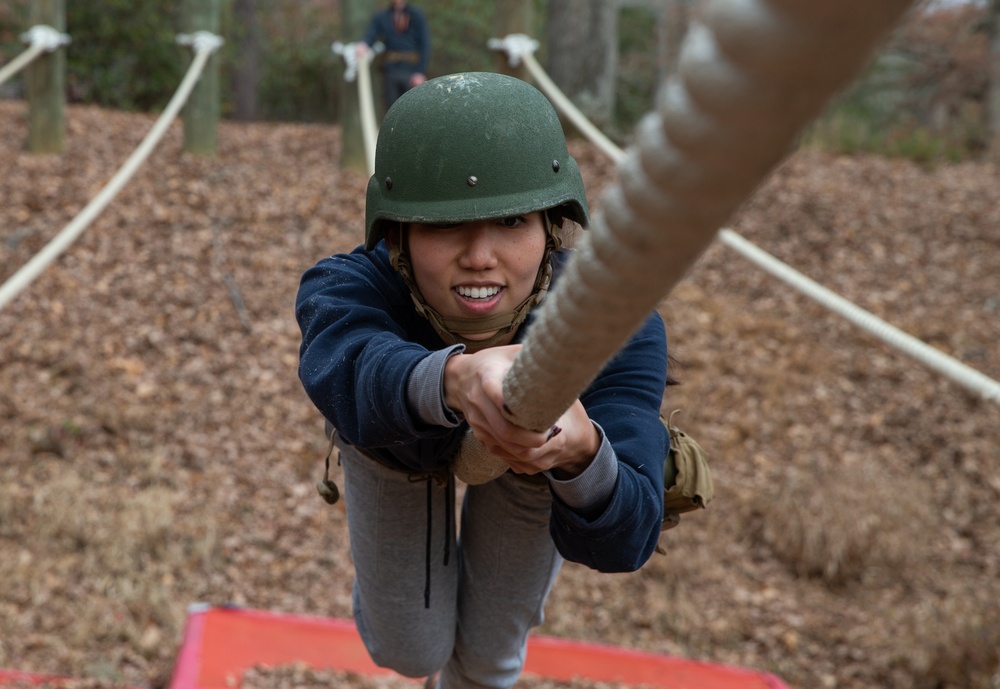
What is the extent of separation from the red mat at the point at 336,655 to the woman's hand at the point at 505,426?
246 centimetres

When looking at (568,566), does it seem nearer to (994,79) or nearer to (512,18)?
(512,18)

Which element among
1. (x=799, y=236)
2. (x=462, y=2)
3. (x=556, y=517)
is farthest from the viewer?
(x=462, y=2)

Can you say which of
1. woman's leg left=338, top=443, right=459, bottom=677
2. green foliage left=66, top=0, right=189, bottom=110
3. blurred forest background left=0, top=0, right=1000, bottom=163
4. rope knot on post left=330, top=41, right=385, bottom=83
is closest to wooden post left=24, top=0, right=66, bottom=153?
blurred forest background left=0, top=0, right=1000, bottom=163

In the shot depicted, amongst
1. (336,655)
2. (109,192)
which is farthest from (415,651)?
(109,192)

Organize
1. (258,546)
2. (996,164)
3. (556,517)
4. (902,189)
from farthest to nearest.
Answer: (996,164), (902,189), (258,546), (556,517)

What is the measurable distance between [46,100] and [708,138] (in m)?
7.74

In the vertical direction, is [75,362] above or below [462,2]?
below

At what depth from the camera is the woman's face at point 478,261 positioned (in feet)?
5.82

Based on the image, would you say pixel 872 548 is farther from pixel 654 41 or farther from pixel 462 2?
pixel 654 41

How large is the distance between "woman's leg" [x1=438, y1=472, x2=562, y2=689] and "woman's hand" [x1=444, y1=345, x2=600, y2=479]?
1.99 feet

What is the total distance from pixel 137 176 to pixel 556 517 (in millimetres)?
6439

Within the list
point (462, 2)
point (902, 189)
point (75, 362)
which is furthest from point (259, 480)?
point (462, 2)

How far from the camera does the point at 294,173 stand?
789cm

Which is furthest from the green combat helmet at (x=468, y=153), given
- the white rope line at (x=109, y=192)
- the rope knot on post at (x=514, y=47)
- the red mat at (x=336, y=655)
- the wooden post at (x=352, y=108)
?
the wooden post at (x=352, y=108)
